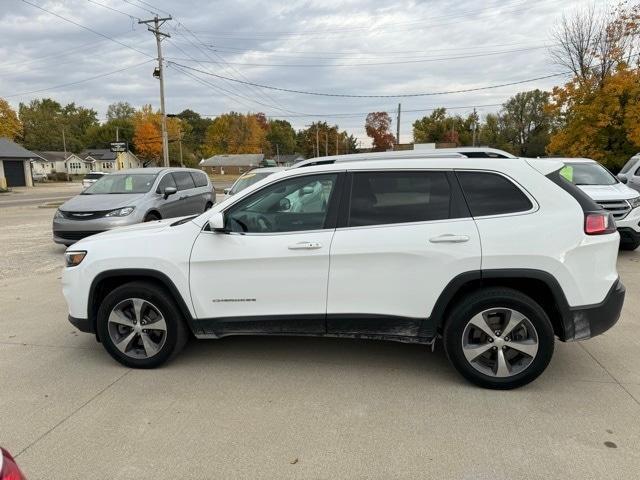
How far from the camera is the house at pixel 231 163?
107m

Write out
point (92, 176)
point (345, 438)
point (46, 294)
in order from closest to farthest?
point (345, 438)
point (46, 294)
point (92, 176)

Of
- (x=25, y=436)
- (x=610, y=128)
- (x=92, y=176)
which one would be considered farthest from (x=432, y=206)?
(x=92, y=176)

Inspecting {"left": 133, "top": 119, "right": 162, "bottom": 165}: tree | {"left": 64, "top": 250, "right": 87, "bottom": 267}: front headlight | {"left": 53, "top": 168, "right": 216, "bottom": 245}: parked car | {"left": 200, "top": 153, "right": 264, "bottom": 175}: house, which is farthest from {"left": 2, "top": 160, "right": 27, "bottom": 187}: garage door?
{"left": 200, "top": 153, "right": 264, "bottom": 175}: house

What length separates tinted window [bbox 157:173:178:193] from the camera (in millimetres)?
10209

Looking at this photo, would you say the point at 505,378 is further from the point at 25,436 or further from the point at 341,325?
the point at 25,436

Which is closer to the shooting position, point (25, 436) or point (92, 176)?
point (25, 436)

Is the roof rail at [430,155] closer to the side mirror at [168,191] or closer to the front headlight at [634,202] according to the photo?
the front headlight at [634,202]

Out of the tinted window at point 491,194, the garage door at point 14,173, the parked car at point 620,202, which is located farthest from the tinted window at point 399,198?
the garage door at point 14,173

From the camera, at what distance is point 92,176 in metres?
37.6

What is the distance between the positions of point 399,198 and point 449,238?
0.49 meters

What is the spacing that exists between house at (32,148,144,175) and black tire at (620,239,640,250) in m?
87.1

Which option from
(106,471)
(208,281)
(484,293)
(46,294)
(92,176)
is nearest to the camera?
(106,471)

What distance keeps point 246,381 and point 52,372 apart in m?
1.72

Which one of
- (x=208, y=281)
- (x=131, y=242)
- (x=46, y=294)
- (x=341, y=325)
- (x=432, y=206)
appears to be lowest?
(x=46, y=294)
